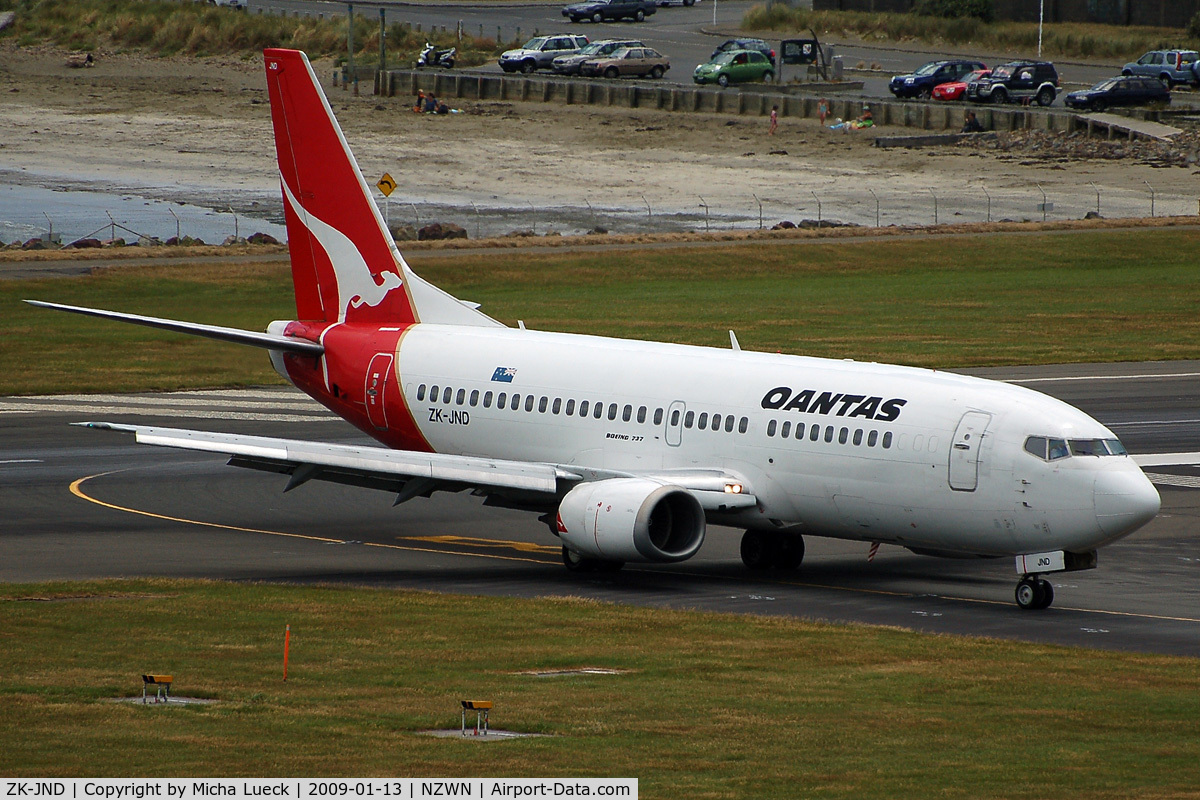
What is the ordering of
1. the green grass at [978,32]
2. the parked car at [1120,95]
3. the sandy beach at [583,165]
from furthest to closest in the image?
the green grass at [978,32], the parked car at [1120,95], the sandy beach at [583,165]

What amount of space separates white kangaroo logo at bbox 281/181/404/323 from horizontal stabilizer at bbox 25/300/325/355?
1.32m

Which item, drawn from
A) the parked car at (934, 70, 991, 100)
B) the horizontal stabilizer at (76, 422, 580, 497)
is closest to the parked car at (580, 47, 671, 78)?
the parked car at (934, 70, 991, 100)

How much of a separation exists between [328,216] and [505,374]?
23.3 feet

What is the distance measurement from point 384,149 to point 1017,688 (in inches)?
4243

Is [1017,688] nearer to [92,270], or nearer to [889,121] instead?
[92,270]

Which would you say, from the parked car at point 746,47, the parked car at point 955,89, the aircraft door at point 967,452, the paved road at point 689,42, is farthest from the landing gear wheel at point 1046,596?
the parked car at point 746,47

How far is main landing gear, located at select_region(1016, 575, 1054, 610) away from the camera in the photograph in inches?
1262

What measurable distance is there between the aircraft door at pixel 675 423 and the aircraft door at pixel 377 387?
25.9 feet

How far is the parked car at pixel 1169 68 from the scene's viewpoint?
145m

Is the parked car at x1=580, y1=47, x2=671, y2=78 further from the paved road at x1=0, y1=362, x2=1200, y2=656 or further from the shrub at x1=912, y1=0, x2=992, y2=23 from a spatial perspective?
the paved road at x1=0, y1=362, x2=1200, y2=656

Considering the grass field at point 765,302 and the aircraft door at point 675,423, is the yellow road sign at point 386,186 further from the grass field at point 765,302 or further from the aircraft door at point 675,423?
the aircraft door at point 675,423

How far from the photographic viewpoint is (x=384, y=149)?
422ft

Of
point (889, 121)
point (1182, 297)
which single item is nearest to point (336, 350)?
point (1182, 297)

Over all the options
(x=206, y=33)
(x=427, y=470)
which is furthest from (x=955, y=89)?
(x=427, y=470)
